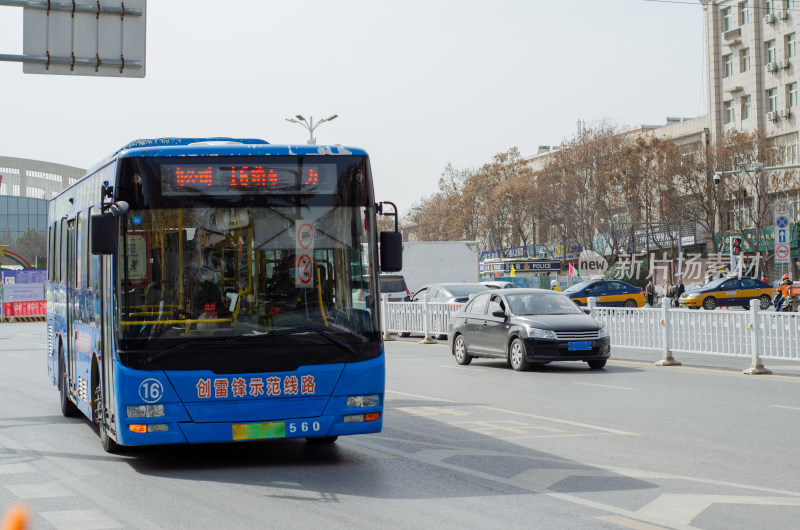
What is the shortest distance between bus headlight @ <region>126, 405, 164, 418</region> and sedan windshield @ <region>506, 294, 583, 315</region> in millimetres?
11154

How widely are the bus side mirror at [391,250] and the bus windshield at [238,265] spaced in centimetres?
21

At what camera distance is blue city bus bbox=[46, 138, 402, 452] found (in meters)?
8.41

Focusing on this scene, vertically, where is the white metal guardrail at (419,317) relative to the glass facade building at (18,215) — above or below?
below

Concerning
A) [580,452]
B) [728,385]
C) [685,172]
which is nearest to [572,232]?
[685,172]

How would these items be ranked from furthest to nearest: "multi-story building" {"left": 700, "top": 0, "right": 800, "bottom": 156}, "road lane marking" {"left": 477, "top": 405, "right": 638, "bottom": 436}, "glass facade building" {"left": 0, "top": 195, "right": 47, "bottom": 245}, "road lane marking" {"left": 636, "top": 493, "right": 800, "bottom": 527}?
"glass facade building" {"left": 0, "top": 195, "right": 47, "bottom": 245}, "multi-story building" {"left": 700, "top": 0, "right": 800, "bottom": 156}, "road lane marking" {"left": 477, "top": 405, "right": 638, "bottom": 436}, "road lane marking" {"left": 636, "top": 493, "right": 800, "bottom": 527}

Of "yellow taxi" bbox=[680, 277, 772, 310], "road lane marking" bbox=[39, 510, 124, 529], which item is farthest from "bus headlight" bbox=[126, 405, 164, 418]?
"yellow taxi" bbox=[680, 277, 772, 310]

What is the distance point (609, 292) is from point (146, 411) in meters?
41.4

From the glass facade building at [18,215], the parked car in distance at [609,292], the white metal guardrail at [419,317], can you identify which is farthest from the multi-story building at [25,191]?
the white metal guardrail at [419,317]

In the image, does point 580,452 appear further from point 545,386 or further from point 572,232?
point 572,232

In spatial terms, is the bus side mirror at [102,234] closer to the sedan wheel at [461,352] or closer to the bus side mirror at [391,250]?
the bus side mirror at [391,250]

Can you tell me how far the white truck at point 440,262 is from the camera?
131 ft

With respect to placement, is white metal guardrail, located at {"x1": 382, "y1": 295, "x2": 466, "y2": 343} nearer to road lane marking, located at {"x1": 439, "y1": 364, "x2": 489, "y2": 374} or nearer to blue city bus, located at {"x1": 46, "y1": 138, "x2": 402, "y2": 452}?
road lane marking, located at {"x1": 439, "y1": 364, "x2": 489, "y2": 374}

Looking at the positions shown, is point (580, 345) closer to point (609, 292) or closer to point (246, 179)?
point (246, 179)

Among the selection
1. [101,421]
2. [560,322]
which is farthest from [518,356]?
[101,421]
